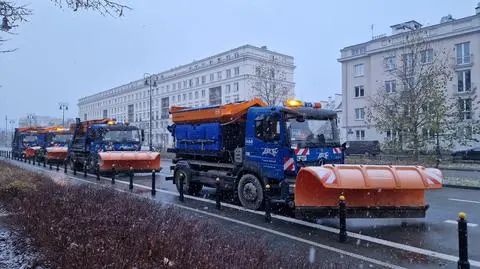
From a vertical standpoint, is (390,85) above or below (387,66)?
below

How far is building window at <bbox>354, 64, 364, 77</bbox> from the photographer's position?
53472mm

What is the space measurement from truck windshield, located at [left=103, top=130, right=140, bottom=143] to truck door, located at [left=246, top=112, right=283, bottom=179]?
1281 centimetres

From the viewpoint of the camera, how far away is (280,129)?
33.6ft

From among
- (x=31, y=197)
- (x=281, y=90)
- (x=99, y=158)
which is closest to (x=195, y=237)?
(x=31, y=197)

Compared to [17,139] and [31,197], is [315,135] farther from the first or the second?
[17,139]

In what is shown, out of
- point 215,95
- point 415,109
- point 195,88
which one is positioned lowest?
point 415,109

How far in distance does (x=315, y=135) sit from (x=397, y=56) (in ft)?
118

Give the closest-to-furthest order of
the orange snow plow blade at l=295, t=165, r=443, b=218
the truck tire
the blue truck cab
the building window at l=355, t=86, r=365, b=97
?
the orange snow plow blade at l=295, t=165, r=443, b=218 < the blue truck cab < the truck tire < the building window at l=355, t=86, r=365, b=97

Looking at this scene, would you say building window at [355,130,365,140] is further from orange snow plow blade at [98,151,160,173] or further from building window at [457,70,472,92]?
orange snow plow blade at [98,151,160,173]

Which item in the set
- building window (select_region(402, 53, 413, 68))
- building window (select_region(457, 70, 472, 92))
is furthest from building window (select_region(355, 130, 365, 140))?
building window (select_region(402, 53, 413, 68))

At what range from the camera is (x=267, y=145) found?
10523mm

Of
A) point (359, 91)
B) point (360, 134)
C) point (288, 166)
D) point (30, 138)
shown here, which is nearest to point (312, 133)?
point (288, 166)

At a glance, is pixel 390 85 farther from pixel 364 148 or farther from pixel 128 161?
pixel 128 161

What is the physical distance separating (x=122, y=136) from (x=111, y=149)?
905 millimetres
